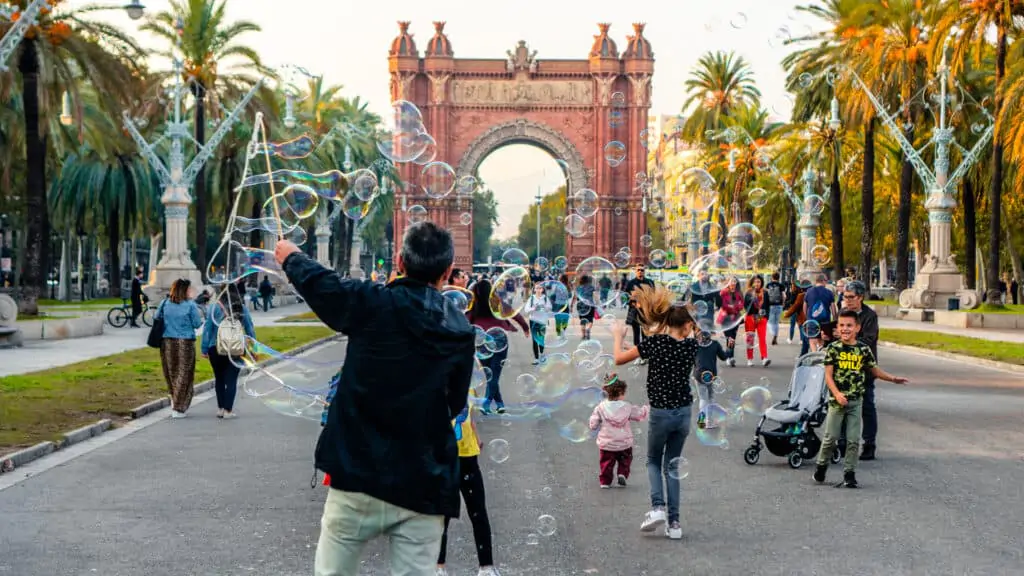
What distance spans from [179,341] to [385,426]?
10.7 metres

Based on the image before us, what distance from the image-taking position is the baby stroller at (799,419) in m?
10.4

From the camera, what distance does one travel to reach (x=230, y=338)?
42.2ft

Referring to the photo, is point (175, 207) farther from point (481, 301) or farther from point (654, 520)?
point (654, 520)

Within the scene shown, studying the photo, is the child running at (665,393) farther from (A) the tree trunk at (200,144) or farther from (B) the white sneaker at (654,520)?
(A) the tree trunk at (200,144)

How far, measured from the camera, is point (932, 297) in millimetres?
40469

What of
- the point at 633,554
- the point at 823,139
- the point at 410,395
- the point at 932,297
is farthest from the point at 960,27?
the point at 410,395

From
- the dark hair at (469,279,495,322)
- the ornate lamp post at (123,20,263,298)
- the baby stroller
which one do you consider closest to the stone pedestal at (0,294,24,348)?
the ornate lamp post at (123,20,263,298)

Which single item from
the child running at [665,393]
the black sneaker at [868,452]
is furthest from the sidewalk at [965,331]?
the child running at [665,393]

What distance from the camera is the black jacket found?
4102 millimetres

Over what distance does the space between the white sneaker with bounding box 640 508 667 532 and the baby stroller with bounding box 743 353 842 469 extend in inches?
120

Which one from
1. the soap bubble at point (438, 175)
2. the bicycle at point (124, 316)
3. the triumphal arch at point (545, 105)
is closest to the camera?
the soap bubble at point (438, 175)

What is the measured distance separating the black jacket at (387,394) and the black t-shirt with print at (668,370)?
11.8ft

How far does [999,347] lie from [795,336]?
751cm

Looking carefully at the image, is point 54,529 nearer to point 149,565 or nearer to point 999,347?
point 149,565
